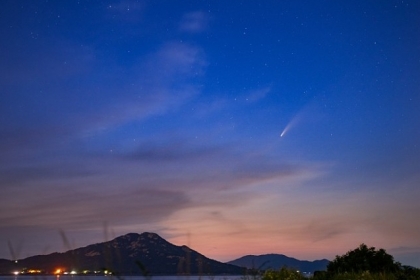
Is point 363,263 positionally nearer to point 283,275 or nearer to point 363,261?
point 363,261

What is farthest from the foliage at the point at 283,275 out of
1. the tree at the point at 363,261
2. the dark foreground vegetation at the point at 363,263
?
the tree at the point at 363,261

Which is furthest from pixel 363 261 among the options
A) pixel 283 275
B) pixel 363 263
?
pixel 283 275

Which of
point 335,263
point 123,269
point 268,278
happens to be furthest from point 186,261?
point 335,263

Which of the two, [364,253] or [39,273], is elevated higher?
[364,253]

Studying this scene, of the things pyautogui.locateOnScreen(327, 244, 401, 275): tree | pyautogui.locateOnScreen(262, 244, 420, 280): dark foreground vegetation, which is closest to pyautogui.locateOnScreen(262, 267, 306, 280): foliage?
pyautogui.locateOnScreen(262, 244, 420, 280): dark foreground vegetation

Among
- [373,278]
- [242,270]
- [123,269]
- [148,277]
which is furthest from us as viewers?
[373,278]

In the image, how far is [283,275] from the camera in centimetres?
2100

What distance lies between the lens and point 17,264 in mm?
5496

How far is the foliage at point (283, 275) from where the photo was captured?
20.7 metres

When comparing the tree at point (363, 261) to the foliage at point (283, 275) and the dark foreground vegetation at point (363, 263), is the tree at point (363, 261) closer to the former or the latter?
the dark foreground vegetation at point (363, 263)

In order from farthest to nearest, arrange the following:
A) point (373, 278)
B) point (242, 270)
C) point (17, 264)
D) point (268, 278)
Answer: point (268, 278)
point (373, 278)
point (242, 270)
point (17, 264)

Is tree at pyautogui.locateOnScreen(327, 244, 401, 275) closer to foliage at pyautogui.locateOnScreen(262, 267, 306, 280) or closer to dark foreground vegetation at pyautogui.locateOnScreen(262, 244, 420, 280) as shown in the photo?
dark foreground vegetation at pyautogui.locateOnScreen(262, 244, 420, 280)

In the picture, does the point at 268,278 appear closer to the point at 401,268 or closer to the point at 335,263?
the point at 335,263

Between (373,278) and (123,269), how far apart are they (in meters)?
13.6
